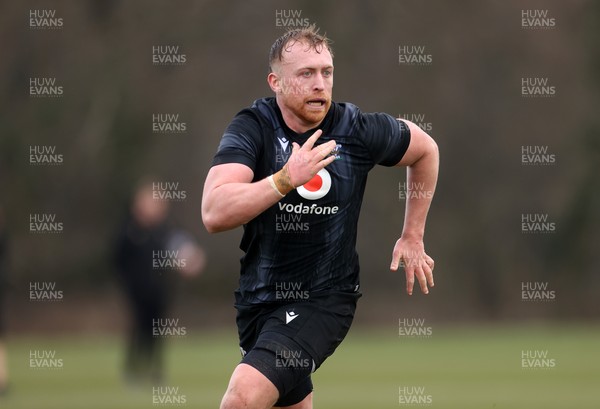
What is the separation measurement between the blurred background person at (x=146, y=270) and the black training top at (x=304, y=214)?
25.9ft

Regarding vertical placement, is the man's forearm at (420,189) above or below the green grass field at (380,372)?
above

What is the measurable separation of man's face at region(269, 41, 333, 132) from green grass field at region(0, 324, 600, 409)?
17.5 ft

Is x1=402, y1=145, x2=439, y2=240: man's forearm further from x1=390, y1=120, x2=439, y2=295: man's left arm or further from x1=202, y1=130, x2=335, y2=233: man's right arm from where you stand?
x1=202, y1=130, x2=335, y2=233: man's right arm

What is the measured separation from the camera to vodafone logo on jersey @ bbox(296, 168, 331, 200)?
6098mm

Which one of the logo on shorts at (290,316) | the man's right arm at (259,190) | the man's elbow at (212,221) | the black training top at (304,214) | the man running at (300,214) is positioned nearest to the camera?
the man's right arm at (259,190)

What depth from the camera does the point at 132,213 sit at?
48.5 feet

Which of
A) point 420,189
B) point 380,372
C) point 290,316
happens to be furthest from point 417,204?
point 380,372

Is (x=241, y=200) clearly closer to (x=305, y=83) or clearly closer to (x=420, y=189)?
(x=305, y=83)

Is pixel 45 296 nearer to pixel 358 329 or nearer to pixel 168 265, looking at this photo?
pixel 358 329

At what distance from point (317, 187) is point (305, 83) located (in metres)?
0.58

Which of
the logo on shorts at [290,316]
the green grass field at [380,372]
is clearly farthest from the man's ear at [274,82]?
the green grass field at [380,372]

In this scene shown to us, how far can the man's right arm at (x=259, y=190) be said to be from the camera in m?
5.54

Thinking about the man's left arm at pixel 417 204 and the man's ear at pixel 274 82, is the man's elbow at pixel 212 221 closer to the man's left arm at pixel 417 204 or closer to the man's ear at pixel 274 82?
the man's ear at pixel 274 82

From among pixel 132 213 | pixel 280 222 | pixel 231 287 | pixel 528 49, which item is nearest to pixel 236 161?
pixel 280 222
